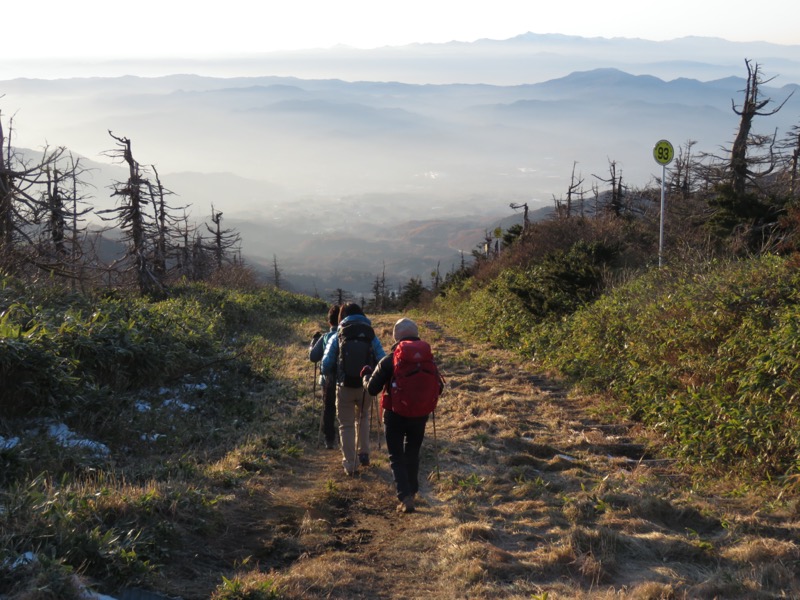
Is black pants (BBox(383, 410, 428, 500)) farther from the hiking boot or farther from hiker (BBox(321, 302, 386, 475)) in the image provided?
hiker (BBox(321, 302, 386, 475))

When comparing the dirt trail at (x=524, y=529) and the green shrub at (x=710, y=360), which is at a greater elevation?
the green shrub at (x=710, y=360)

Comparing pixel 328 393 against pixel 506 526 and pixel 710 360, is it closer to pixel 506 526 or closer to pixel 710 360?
pixel 506 526

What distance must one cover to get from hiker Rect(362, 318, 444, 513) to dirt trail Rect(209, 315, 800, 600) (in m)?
0.35

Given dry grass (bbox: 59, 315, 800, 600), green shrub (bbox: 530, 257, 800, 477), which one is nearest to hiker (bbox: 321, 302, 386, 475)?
dry grass (bbox: 59, 315, 800, 600)

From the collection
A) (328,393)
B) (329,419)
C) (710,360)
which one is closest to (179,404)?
(329,419)

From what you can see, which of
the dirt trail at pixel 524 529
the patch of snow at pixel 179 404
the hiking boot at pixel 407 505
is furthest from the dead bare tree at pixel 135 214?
the hiking boot at pixel 407 505

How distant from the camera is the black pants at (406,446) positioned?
283 inches

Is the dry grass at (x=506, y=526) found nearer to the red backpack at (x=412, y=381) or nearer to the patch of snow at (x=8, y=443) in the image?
the red backpack at (x=412, y=381)

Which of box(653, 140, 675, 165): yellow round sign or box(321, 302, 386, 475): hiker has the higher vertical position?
box(653, 140, 675, 165): yellow round sign

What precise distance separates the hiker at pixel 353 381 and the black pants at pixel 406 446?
1.26 metres

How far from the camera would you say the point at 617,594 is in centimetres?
477

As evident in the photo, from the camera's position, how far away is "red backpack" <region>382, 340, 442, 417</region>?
23.1ft

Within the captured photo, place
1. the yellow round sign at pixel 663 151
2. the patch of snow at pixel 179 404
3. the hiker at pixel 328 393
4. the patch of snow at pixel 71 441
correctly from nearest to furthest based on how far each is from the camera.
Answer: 1. the patch of snow at pixel 71 441
2. the hiker at pixel 328 393
3. the patch of snow at pixel 179 404
4. the yellow round sign at pixel 663 151

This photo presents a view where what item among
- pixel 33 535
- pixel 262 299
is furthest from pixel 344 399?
pixel 262 299
